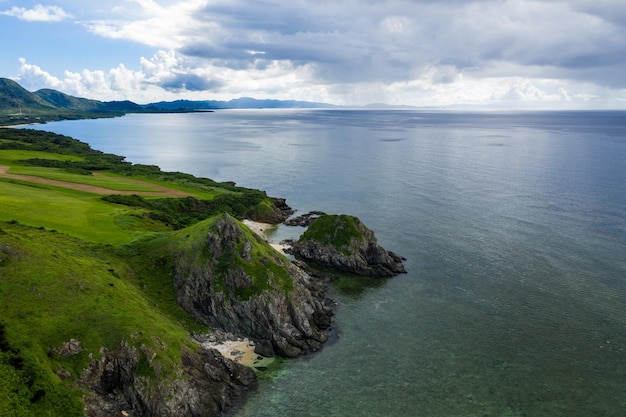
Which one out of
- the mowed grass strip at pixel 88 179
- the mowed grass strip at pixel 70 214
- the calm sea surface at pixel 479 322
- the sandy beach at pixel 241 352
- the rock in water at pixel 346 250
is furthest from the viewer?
the mowed grass strip at pixel 88 179

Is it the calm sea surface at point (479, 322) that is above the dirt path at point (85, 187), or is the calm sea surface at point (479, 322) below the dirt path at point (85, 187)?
below

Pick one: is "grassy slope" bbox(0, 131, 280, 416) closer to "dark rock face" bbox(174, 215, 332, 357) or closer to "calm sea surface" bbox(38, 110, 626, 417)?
"dark rock face" bbox(174, 215, 332, 357)

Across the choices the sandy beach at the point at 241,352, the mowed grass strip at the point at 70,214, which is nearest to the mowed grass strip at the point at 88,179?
the mowed grass strip at the point at 70,214

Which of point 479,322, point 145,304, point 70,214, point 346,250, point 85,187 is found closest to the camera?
point 145,304

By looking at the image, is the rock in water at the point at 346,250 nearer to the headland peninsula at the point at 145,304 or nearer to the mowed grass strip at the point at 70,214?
the headland peninsula at the point at 145,304

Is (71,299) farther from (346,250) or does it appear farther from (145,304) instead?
(346,250)

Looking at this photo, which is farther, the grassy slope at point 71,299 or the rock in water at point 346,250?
the rock in water at point 346,250

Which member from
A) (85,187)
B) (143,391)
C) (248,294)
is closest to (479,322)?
(248,294)
